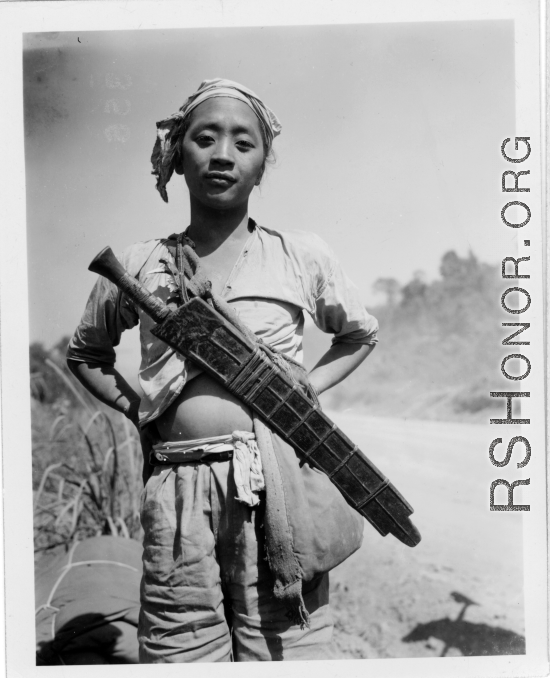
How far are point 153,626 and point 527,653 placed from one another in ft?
4.40

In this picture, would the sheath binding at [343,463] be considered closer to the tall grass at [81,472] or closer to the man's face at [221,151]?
the man's face at [221,151]

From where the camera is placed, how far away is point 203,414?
205 centimetres

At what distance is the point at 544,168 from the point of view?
8.70ft

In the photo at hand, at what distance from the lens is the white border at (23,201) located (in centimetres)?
258

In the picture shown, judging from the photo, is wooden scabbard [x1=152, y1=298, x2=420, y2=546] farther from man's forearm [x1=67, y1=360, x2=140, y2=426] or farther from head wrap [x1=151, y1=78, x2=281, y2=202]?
head wrap [x1=151, y1=78, x2=281, y2=202]

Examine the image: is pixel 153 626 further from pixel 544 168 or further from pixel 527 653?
pixel 544 168

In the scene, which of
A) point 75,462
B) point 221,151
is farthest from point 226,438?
point 75,462

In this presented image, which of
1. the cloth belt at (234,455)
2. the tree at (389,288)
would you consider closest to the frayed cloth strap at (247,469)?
the cloth belt at (234,455)

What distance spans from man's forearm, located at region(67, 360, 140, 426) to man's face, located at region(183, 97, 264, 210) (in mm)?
591

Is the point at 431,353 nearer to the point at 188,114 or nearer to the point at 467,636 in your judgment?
the point at 467,636

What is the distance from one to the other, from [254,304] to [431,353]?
1.71 m

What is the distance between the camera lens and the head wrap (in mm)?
2164

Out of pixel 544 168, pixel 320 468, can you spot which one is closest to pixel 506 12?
pixel 544 168

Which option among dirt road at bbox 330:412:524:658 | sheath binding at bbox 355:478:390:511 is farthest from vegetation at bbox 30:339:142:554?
sheath binding at bbox 355:478:390:511
